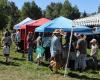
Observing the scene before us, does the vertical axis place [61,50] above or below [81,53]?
above

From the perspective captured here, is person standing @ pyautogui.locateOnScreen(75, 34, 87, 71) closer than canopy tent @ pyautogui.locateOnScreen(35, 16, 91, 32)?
Yes

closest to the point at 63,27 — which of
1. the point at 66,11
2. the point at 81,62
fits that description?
the point at 81,62

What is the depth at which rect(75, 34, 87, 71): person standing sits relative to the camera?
18.1 metres

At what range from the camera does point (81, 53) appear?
18250mm

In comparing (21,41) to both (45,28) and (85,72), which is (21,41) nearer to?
(45,28)

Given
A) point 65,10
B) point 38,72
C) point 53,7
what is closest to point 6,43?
point 38,72

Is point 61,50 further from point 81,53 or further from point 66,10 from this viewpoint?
point 66,10

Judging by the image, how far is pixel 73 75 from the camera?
16766mm

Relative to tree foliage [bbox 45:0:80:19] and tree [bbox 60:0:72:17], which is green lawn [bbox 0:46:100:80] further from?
tree foliage [bbox 45:0:80:19]

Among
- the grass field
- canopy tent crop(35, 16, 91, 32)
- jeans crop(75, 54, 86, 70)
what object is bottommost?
the grass field

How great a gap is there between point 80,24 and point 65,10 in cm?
5856

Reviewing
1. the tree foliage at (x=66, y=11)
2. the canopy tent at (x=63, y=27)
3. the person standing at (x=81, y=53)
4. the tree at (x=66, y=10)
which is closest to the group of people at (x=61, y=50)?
the person standing at (x=81, y=53)

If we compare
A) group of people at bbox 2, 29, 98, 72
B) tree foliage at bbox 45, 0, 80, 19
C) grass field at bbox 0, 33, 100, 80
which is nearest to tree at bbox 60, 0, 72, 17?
tree foliage at bbox 45, 0, 80, 19

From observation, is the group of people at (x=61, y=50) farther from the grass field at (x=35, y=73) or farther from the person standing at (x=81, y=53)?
the grass field at (x=35, y=73)
